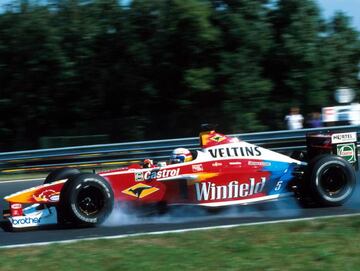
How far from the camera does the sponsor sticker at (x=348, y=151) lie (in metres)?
9.30

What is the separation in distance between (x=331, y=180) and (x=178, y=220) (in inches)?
87.6

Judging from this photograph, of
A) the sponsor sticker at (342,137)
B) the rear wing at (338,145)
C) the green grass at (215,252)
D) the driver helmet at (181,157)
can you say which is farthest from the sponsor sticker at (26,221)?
the sponsor sticker at (342,137)

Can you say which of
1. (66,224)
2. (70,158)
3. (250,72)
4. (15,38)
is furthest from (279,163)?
(15,38)

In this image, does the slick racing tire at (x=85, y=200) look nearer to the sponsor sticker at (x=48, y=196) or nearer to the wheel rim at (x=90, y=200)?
the wheel rim at (x=90, y=200)

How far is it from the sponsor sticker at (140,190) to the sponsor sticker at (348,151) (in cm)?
274

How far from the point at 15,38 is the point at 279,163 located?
1488 cm

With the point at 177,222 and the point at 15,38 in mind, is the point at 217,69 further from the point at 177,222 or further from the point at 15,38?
the point at 177,222

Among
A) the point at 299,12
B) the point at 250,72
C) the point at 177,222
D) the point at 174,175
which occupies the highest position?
the point at 299,12

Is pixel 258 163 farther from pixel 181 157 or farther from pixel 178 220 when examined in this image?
pixel 178 220

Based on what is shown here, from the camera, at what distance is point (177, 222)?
8.29 metres

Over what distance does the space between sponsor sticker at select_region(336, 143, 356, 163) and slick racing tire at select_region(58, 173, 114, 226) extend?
335cm

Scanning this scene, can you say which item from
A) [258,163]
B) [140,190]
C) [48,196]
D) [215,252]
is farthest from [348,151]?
[48,196]

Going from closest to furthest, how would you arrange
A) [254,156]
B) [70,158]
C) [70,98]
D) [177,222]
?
[177,222], [254,156], [70,158], [70,98]

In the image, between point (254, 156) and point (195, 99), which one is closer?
point (254, 156)
